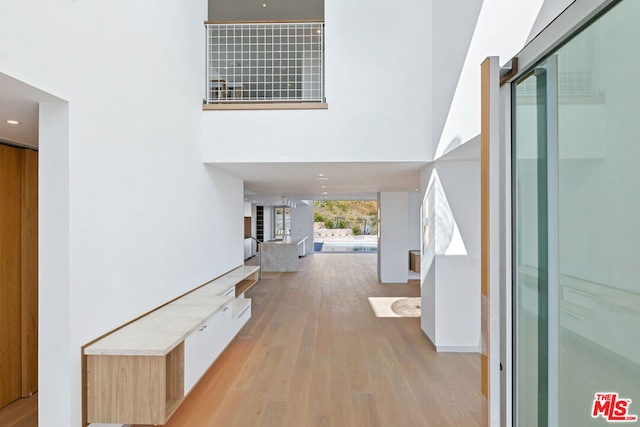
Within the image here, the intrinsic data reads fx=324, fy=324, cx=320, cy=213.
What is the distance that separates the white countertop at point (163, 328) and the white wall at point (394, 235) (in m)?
5.46

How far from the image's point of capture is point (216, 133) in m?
3.92

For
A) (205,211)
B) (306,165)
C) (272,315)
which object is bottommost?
(272,315)

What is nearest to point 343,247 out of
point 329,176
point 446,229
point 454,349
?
point 329,176

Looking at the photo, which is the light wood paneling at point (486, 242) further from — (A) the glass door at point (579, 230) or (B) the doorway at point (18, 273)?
(B) the doorway at point (18, 273)

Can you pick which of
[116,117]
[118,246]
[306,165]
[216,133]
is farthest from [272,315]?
[116,117]

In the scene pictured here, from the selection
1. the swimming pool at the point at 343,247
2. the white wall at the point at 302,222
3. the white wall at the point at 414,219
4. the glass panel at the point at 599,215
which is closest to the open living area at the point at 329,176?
the glass panel at the point at 599,215

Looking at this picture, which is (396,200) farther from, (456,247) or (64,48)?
(64,48)

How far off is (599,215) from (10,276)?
3.94 m

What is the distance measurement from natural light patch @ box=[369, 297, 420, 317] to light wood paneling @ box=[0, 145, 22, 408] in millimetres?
4519

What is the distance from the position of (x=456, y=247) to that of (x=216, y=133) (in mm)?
3227

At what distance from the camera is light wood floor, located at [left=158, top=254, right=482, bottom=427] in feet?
8.73

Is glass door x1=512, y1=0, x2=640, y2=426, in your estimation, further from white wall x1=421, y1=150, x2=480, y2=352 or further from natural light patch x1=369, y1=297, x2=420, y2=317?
natural light patch x1=369, y1=297, x2=420, y2=317

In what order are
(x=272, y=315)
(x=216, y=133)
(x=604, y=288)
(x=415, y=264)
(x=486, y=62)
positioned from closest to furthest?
(x=604, y=288), (x=486, y=62), (x=216, y=133), (x=272, y=315), (x=415, y=264)

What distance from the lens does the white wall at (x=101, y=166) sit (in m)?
1.88
